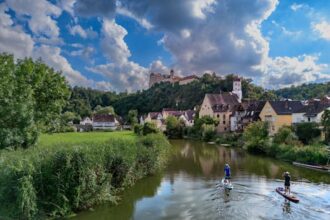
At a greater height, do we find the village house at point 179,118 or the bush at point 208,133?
the village house at point 179,118

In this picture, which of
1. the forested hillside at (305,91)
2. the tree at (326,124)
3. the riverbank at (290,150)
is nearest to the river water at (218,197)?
the riverbank at (290,150)

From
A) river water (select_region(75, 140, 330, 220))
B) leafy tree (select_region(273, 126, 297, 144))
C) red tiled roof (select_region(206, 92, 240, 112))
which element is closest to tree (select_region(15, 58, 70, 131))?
river water (select_region(75, 140, 330, 220))

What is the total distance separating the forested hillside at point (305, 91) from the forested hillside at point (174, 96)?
14.5 meters

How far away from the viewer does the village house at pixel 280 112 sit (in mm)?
70562

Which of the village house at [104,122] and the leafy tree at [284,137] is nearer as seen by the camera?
the leafy tree at [284,137]

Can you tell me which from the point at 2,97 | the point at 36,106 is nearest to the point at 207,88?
the point at 36,106

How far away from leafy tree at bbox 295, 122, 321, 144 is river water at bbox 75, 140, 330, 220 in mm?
16564

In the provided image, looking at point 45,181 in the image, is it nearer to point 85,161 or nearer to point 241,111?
point 85,161

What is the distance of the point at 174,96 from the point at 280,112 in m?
91.5

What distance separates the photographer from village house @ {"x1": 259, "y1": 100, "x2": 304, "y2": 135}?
70562 mm

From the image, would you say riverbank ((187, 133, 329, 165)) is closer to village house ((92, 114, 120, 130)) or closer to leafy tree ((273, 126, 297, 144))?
leafy tree ((273, 126, 297, 144))

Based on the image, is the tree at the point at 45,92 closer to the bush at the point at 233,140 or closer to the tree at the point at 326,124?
the bush at the point at 233,140

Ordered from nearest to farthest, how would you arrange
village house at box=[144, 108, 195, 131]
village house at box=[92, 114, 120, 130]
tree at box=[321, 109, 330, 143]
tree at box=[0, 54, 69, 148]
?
tree at box=[0, 54, 69, 148], tree at box=[321, 109, 330, 143], village house at box=[144, 108, 195, 131], village house at box=[92, 114, 120, 130]

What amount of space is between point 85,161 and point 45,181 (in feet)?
8.37
